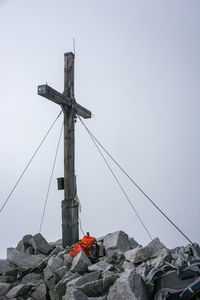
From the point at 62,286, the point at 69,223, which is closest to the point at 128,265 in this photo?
the point at 62,286

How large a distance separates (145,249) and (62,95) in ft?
16.8

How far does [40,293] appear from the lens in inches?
236

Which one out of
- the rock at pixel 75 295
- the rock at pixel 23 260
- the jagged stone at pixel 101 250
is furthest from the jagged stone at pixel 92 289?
the rock at pixel 23 260

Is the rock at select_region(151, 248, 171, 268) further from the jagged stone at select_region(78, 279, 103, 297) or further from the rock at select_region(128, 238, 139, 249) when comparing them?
the rock at select_region(128, 238, 139, 249)

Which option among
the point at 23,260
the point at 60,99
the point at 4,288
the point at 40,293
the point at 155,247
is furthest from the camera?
the point at 60,99

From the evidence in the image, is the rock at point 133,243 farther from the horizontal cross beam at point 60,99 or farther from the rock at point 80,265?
the horizontal cross beam at point 60,99

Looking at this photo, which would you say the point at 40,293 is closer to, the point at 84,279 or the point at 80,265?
the point at 80,265

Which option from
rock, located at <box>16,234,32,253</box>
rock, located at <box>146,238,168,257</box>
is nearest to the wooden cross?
rock, located at <box>16,234,32,253</box>

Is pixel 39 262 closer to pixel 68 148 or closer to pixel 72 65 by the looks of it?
pixel 68 148

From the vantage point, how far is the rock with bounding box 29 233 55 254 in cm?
816

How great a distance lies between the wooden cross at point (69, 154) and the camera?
8.05 meters

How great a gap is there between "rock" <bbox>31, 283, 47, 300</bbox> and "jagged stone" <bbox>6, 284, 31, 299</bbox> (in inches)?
8.3

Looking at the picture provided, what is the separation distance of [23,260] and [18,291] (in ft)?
3.89

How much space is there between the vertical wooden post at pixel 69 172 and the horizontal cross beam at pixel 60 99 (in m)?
0.19
